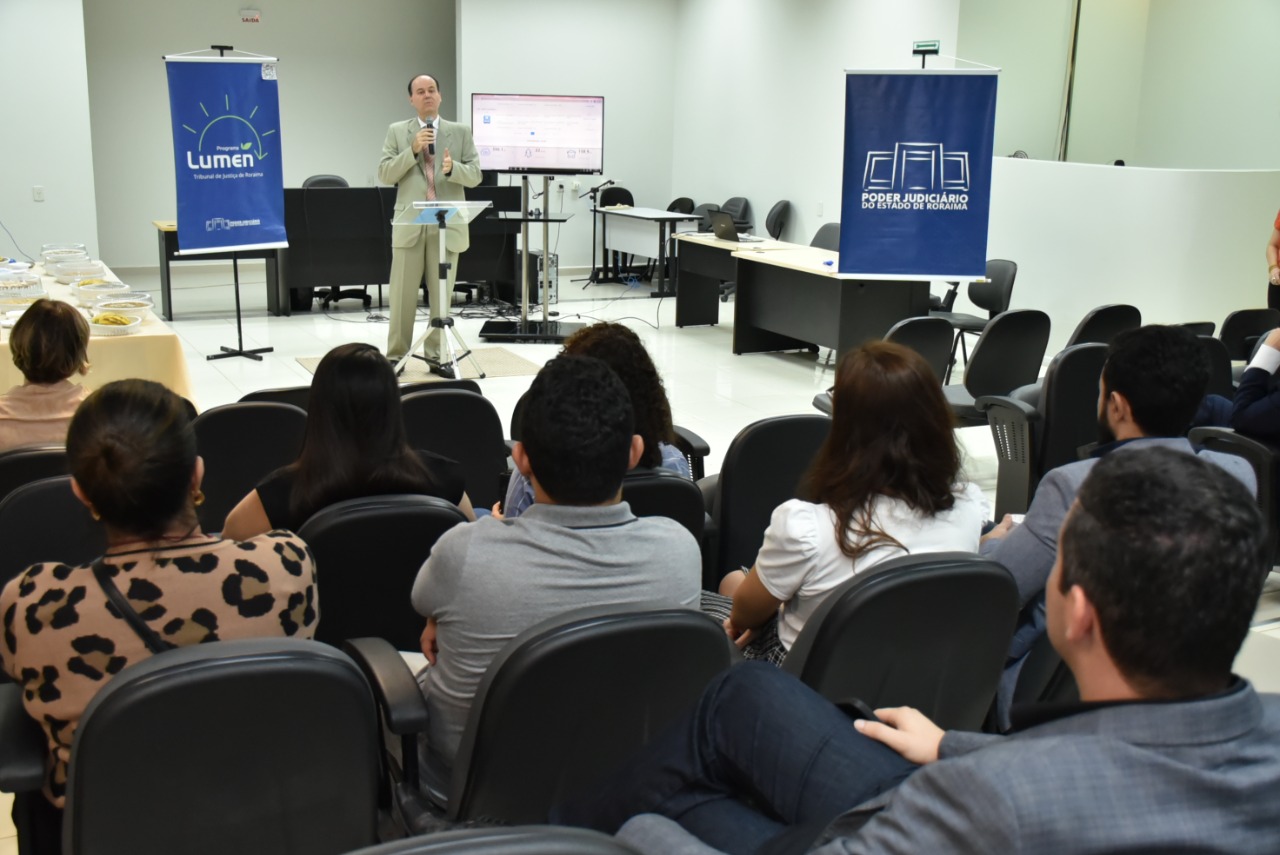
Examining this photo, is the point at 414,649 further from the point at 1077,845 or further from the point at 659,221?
the point at 659,221

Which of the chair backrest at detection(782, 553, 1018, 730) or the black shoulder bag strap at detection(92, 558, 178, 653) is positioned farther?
the chair backrest at detection(782, 553, 1018, 730)

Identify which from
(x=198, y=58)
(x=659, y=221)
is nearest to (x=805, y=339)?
(x=659, y=221)

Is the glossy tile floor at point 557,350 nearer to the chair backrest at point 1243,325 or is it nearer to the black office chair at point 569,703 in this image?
the chair backrest at point 1243,325

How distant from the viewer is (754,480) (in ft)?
10.5

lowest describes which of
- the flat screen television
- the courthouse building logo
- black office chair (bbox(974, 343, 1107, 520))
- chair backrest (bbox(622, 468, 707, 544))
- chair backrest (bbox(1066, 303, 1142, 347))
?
black office chair (bbox(974, 343, 1107, 520))

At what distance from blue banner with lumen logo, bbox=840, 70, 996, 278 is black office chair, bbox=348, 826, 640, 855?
5.51 m

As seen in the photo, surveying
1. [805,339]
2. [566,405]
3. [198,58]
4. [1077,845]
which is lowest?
[805,339]

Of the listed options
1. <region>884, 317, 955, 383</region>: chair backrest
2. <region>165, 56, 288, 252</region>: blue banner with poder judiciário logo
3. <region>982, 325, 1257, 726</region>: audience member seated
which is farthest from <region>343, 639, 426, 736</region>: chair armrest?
<region>165, 56, 288, 252</region>: blue banner with poder judiciário logo

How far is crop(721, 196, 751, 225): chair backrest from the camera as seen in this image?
11.4 meters

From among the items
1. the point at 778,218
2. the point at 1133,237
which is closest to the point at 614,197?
the point at 778,218

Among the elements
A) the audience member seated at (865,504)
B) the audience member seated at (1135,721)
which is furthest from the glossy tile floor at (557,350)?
the audience member seated at (1135,721)

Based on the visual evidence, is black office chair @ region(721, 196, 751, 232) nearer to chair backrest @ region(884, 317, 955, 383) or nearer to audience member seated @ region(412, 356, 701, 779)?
chair backrest @ region(884, 317, 955, 383)

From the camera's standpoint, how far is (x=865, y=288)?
7.48 m

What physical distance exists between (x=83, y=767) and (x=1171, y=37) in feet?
34.1
